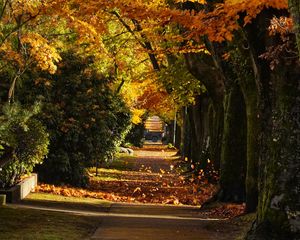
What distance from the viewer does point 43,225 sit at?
10664mm

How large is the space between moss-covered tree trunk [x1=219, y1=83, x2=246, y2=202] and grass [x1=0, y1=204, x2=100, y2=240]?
169 inches

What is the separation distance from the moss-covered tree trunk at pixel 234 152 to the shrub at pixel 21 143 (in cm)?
518

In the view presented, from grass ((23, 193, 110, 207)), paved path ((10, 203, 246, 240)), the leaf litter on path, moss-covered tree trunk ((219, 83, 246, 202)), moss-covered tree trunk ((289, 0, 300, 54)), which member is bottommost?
the leaf litter on path

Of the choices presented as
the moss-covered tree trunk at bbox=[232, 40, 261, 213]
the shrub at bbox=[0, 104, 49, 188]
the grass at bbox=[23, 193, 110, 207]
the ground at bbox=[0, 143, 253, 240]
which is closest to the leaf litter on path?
the ground at bbox=[0, 143, 253, 240]

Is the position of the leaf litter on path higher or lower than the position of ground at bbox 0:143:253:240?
lower

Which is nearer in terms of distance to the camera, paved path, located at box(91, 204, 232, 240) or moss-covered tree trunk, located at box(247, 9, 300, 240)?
moss-covered tree trunk, located at box(247, 9, 300, 240)

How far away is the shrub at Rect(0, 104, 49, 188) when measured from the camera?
48.1 feet

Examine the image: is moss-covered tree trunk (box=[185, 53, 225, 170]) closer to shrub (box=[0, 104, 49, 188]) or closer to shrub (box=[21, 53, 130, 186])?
shrub (box=[21, 53, 130, 186])

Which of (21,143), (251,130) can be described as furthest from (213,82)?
(251,130)

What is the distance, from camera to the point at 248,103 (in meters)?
12.5

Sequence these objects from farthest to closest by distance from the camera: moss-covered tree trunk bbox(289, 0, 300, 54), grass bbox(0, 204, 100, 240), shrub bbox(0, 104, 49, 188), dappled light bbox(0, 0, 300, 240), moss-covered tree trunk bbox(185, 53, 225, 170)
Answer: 1. moss-covered tree trunk bbox(185, 53, 225, 170)
2. shrub bbox(0, 104, 49, 188)
3. grass bbox(0, 204, 100, 240)
4. dappled light bbox(0, 0, 300, 240)
5. moss-covered tree trunk bbox(289, 0, 300, 54)

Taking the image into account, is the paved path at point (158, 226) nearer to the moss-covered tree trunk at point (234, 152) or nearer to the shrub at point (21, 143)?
the moss-covered tree trunk at point (234, 152)

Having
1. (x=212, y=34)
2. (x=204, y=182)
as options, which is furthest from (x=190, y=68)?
(x=212, y=34)

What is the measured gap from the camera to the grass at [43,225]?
953cm
